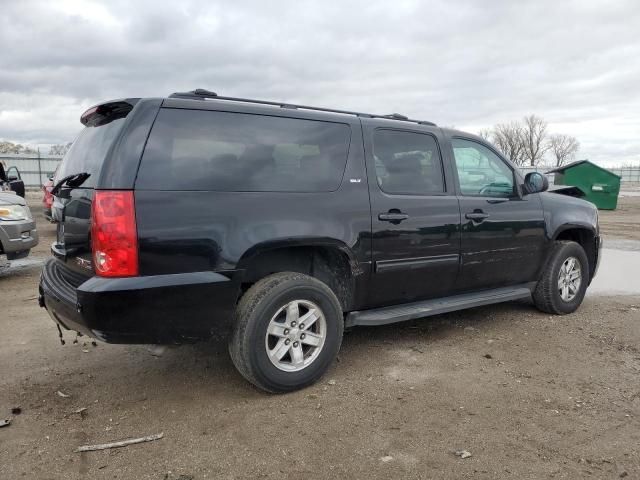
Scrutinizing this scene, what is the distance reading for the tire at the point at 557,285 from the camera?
518 cm

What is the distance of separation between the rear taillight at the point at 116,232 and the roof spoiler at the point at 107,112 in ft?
1.99

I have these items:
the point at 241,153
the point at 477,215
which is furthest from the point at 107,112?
the point at 477,215

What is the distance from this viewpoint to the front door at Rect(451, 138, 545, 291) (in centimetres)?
441

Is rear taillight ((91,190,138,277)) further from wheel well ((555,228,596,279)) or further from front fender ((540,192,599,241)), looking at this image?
wheel well ((555,228,596,279))

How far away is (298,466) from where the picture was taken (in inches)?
104

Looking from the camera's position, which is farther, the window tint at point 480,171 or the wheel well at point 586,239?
the wheel well at point 586,239

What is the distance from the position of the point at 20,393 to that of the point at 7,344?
1.16m

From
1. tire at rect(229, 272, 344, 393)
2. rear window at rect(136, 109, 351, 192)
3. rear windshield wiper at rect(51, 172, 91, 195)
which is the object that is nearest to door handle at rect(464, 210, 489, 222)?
rear window at rect(136, 109, 351, 192)

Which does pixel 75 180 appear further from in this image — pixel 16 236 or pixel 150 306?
pixel 16 236

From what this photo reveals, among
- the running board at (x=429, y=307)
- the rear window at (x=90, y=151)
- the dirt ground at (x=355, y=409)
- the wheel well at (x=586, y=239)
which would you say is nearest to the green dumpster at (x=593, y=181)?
the wheel well at (x=586, y=239)

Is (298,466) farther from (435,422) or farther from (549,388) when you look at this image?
(549,388)

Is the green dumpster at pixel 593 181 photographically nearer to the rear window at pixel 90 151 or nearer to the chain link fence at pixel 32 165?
the rear window at pixel 90 151

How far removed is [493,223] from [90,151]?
3.21 metres

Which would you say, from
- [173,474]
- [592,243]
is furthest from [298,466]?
[592,243]
